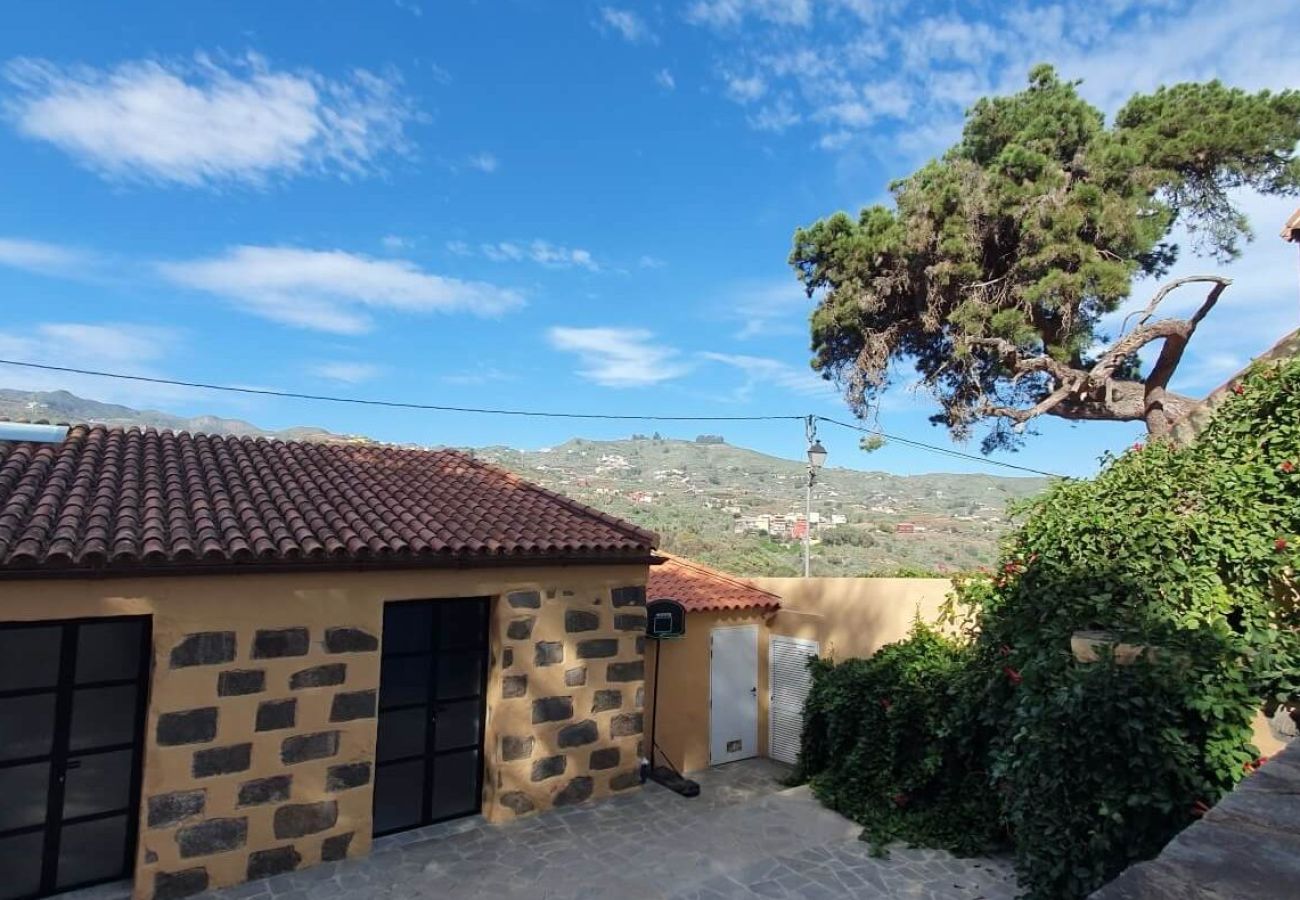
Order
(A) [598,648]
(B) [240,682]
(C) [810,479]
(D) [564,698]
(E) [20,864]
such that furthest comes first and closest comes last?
(C) [810,479] → (A) [598,648] → (D) [564,698] → (B) [240,682] → (E) [20,864]

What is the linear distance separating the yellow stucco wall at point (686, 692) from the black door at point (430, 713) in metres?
2.91

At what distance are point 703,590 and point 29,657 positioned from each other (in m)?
8.01

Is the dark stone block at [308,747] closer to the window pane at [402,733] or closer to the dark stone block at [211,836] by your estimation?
the dark stone block at [211,836]

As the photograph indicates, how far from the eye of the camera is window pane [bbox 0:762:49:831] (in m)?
5.77

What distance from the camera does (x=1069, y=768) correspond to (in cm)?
495

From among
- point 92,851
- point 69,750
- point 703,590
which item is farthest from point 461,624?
point 703,590

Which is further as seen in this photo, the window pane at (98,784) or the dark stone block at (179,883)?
the window pane at (98,784)

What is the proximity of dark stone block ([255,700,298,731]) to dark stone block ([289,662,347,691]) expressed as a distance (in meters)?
0.15

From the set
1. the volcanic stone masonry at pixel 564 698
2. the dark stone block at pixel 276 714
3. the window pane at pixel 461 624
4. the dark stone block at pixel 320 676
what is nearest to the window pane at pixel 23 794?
the dark stone block at pixel 276 714

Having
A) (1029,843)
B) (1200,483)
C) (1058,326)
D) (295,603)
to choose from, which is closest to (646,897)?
(1029,843)

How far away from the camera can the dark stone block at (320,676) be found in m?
6.54

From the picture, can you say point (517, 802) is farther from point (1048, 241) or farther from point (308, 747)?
point (1048, 241)

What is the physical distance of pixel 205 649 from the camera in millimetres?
6121

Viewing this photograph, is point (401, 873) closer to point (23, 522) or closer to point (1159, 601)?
point (23, 522)
